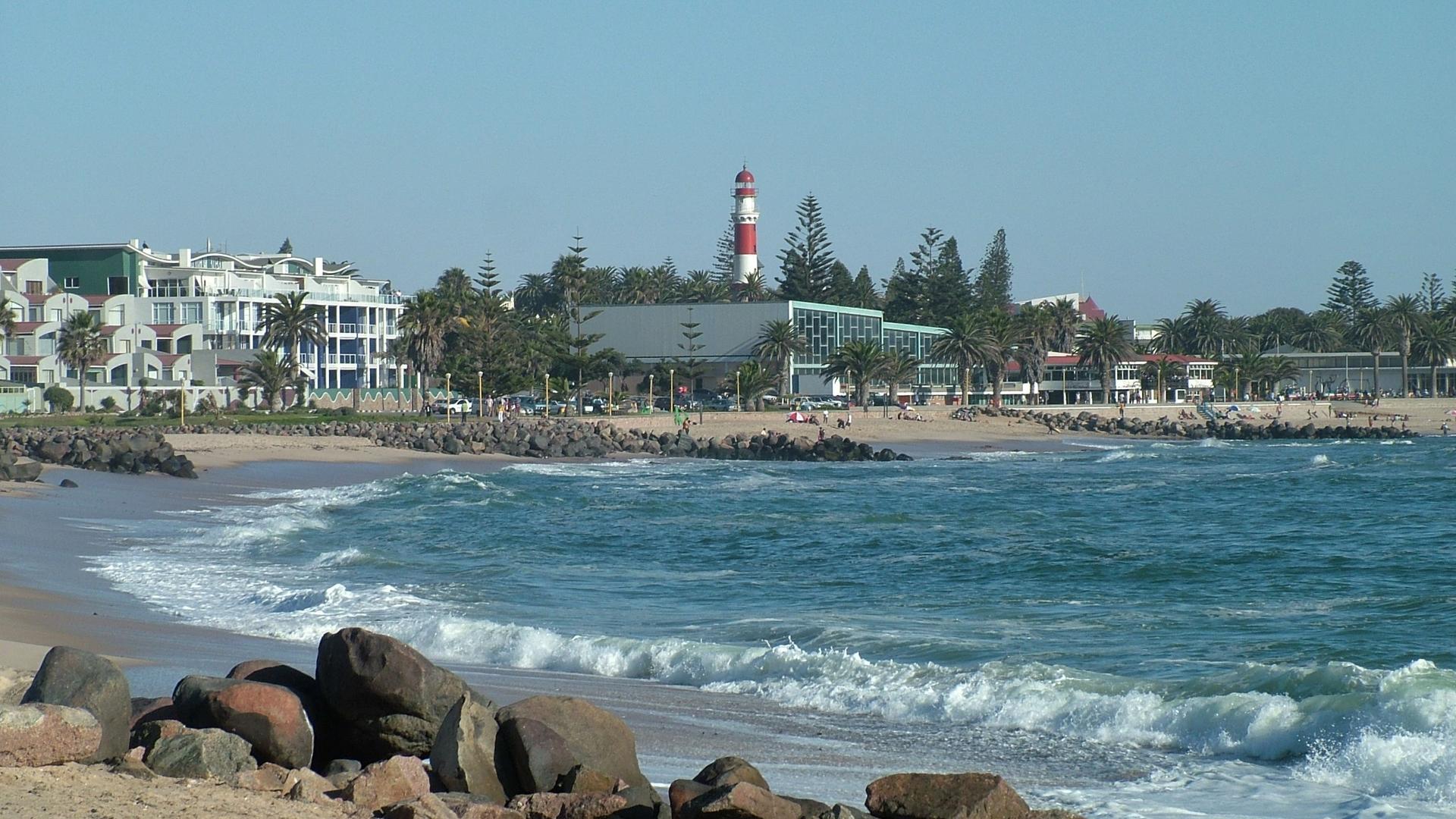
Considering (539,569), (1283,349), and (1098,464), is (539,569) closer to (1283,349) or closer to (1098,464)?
(1098,464)

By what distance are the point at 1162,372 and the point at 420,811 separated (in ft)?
312

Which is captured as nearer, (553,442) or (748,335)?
(553,442)

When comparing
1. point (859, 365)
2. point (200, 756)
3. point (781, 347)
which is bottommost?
point (200, 756)

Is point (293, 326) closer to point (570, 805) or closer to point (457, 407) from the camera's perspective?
point (457, 407)

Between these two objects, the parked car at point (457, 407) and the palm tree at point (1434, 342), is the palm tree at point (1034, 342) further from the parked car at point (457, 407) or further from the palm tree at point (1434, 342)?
the parked car at point (457, 407)

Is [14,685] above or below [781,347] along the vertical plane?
below

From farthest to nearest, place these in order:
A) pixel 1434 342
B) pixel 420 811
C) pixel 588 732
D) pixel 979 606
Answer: pixel 1434 342
pixel 979 606
pixel 588 732
pixel 420 811

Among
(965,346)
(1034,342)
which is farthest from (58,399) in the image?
(1034,342)

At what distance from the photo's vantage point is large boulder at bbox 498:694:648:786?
630 centimetres

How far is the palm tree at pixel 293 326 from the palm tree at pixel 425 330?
4.98 m

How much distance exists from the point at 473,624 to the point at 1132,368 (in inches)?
3505

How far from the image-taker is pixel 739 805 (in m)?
5.41

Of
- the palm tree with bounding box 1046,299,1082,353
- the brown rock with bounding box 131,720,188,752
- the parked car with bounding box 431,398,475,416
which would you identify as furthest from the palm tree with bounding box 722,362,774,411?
the brown rock with bounding box 131,720,188,752

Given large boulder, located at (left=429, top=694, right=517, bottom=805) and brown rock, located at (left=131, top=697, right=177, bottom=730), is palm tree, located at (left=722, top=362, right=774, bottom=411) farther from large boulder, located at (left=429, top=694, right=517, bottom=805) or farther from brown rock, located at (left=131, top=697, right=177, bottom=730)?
large boulder, located at (left=429, top=694, right=517, bottom=805)
